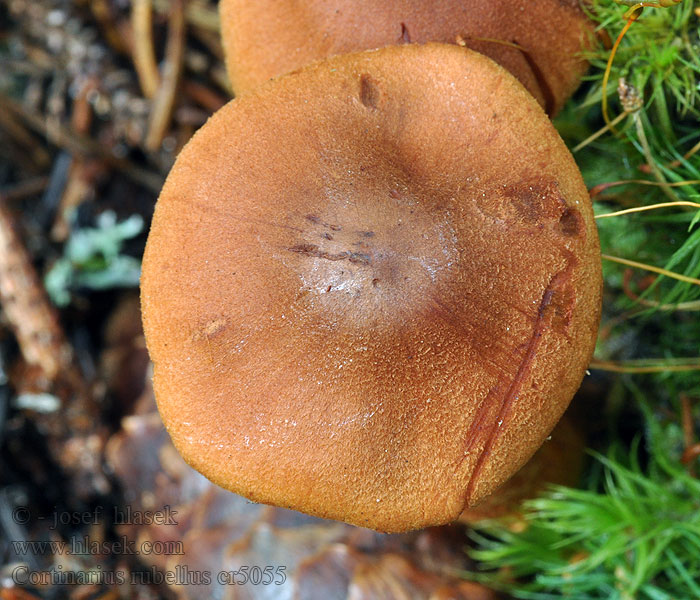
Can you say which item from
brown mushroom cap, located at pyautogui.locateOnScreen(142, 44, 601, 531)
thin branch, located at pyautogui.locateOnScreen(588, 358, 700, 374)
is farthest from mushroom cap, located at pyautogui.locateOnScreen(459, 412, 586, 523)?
brown mushroom cap, located at pyautogui.locateOnScreen(142, 44, 601, 531)

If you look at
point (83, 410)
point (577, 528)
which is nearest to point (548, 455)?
point (577, 528)

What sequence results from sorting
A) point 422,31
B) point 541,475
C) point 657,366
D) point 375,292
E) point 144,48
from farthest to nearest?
point 144,48
point 541,475
point 657,366
point 422,31
point 375,292

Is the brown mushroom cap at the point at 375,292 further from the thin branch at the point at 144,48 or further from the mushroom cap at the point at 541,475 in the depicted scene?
the thin branch at the point at 144,48

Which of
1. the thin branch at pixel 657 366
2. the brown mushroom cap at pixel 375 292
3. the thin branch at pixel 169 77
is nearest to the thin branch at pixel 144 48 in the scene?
the thin branch at pixel 169 77

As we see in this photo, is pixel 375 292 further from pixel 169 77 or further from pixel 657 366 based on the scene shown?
pixel 169 77

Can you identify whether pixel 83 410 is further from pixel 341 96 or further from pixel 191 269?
pixel 341 96

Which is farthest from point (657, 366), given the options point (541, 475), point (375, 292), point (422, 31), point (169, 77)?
point (169, 77)
